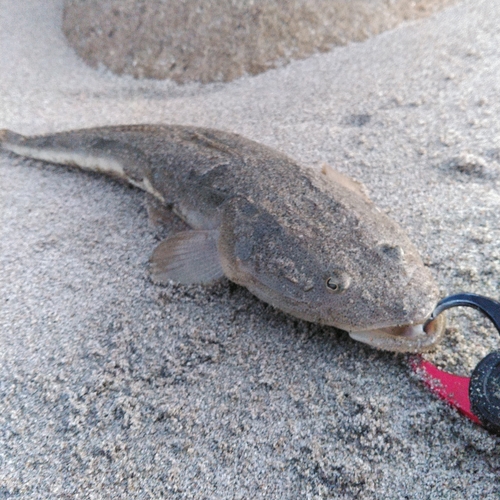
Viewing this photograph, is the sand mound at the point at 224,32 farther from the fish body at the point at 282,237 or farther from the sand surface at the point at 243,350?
the fish body at the point at 282,237

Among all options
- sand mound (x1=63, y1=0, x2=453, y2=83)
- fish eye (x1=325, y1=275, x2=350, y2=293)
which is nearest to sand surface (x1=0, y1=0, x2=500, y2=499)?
fish eye (x1=325, y1=275, x2=350, y2=293)

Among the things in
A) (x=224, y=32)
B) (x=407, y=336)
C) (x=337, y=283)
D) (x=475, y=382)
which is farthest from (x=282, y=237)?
(x=224, y=32)

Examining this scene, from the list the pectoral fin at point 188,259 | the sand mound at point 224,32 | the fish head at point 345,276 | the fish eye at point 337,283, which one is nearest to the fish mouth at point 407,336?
the fish head at point 345,276

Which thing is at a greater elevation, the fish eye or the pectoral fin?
the fish eye

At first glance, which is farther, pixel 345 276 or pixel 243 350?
pixel 243 350

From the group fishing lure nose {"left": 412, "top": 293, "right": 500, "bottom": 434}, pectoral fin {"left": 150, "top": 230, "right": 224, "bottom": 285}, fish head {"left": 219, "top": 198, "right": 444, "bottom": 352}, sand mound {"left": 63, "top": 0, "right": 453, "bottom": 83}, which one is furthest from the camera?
sand mound {"left": 63, "top": 0, "right": 453, "bottom": 83}

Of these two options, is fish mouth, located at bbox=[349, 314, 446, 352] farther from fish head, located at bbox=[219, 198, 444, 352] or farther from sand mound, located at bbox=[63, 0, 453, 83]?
sand mound, located at bbox=[63, 0, 453, 83]

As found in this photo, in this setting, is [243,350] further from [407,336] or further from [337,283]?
[407,336]
